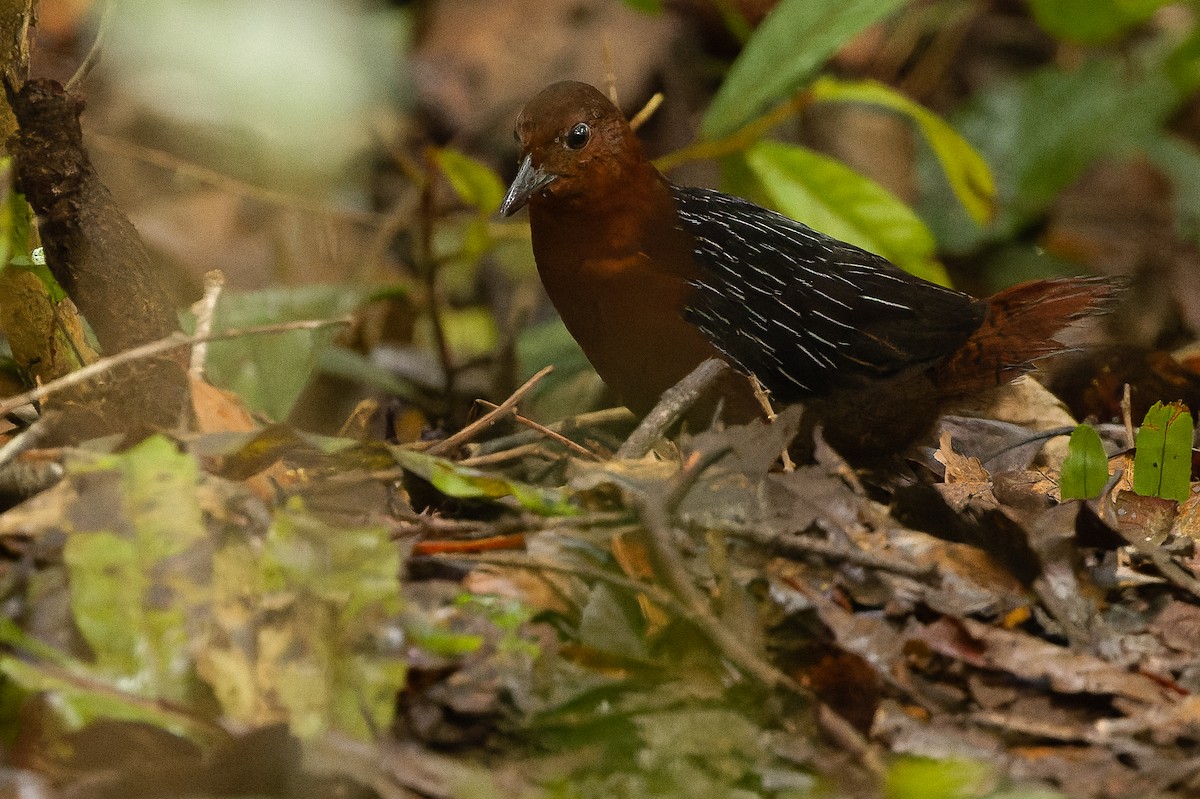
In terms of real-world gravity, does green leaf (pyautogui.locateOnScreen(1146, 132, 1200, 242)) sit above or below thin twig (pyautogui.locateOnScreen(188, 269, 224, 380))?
below

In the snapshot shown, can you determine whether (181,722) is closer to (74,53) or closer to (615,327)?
(615,327)

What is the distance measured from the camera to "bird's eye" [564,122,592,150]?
3.25 metres

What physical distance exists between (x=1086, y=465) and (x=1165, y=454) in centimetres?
28

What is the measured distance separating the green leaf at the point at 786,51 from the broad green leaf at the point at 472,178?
2.50 ft

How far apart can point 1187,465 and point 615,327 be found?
133cm

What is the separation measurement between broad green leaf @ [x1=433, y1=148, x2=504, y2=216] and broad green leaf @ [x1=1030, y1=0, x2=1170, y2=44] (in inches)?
127

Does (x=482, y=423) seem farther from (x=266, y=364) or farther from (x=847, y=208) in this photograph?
(x=847, y=208)

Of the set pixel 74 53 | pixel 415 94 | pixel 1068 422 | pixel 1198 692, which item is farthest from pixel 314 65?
pixel 1198 692

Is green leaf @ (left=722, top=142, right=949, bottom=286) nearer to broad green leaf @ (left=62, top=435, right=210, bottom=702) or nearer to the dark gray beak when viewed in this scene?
the dark gray beak

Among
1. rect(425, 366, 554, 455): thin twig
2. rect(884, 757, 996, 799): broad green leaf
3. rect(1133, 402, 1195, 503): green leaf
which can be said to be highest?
rect(425, 366, 554, 455): thin twig

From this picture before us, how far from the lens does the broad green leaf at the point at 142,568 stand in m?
2.06

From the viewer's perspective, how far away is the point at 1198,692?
2338 millimetres

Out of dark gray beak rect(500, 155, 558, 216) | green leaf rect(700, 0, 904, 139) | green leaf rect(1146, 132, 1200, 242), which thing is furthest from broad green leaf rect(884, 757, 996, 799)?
green leaf rect(1146, 132, 1200, 242)

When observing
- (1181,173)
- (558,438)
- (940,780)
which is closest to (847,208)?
(558,438)
